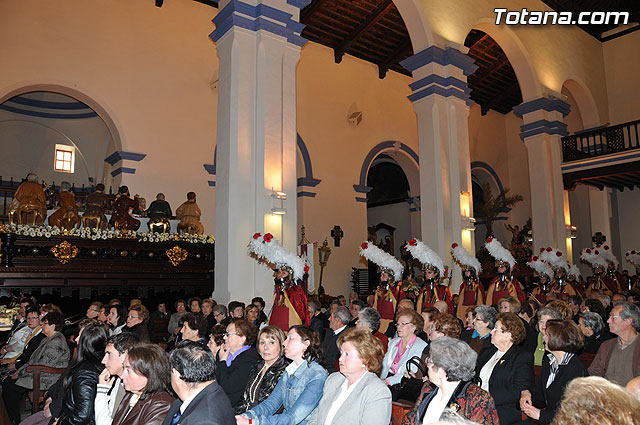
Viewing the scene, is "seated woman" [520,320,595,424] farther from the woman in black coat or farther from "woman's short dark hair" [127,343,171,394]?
the woman in black coat

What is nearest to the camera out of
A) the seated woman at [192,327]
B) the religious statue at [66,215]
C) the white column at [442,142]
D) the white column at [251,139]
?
the seated woman at [192,327]

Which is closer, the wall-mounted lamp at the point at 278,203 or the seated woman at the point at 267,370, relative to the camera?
the seated woman at the point at 267,370

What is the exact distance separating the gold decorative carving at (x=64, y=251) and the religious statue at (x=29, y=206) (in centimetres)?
56

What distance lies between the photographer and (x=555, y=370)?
3.67m

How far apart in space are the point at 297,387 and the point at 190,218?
779 cm

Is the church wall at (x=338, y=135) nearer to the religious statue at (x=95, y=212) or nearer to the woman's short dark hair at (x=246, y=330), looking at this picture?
the religious statue at (x=95, y=212)

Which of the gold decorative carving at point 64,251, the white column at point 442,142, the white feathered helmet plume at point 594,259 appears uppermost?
the white column at point 442,142

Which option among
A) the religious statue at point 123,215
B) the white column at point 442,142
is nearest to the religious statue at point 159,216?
the religious statue at point 123,215

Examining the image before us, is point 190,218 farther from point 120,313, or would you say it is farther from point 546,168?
point 546,168

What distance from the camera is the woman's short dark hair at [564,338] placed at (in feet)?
11.8

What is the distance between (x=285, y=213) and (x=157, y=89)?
6.91 m

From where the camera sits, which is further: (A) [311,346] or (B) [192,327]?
(B) [192,327]

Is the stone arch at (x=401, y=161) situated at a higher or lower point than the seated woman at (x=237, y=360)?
higher

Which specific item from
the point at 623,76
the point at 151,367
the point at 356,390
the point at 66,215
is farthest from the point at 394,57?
the point at 151,367
